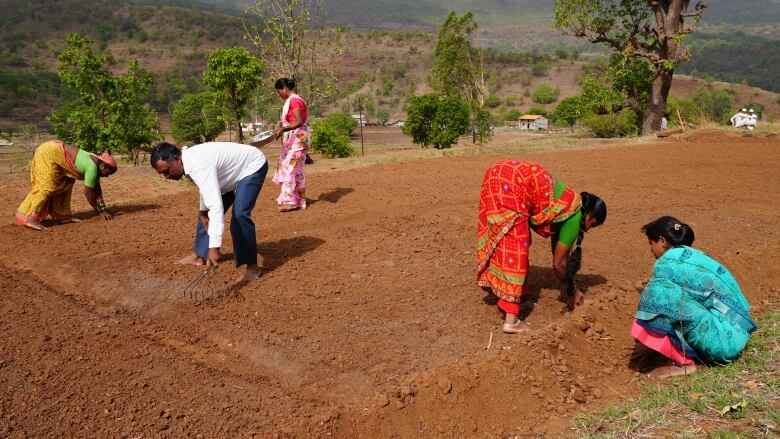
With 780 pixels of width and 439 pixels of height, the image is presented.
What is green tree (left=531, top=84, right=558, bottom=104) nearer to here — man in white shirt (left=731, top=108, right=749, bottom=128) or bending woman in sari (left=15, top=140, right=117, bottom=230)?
man in white shirt (left=731, top=108, right=749, bottom=128)

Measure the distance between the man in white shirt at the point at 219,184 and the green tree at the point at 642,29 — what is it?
57.8ft

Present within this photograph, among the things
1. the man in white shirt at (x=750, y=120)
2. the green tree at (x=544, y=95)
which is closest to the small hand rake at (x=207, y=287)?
the man in white shirt at (x=750, y=120)

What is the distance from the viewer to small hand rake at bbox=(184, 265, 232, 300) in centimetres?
506

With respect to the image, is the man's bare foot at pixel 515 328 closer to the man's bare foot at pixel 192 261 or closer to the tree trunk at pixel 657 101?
the man's bare foot at pixel 192 261

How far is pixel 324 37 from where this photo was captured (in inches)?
869

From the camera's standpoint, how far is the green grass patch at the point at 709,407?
289 cm

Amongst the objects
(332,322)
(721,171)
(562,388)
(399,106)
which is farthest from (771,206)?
(399,106)

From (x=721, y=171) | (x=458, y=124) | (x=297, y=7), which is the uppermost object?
(x=297, y=7)

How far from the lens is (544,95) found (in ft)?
345

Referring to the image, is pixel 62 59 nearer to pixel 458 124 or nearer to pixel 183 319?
pixel 183 319

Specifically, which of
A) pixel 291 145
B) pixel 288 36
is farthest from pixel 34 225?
pixel 288 36

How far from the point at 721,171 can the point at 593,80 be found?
1392 centimetres

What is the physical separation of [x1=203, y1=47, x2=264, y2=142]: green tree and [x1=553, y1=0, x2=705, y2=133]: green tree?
10.6 m

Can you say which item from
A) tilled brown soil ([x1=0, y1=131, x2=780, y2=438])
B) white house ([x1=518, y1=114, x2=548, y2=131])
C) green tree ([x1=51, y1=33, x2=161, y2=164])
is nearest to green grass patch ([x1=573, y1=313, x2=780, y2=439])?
tilled brown soil ([x1=0, y1=131, x2=780, y2=438])
